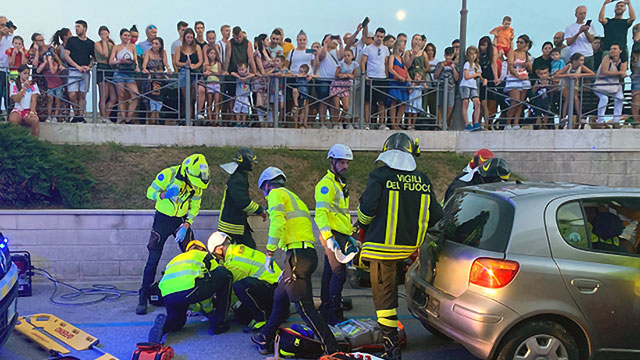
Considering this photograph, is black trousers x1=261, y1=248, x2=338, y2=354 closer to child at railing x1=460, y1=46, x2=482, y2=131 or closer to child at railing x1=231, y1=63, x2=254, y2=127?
child at railing x1=231, y1=63, x2=254, y2=127

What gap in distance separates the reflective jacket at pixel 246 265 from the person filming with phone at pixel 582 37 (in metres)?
8.65

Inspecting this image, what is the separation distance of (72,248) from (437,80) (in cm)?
A: 790

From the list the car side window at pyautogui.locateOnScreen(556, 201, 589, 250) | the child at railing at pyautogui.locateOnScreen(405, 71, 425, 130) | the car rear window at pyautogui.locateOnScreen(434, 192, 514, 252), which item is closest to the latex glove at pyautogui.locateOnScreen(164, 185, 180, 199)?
the car rear window at pyautogui.locateOnScreen(434, 192, 514, 252)

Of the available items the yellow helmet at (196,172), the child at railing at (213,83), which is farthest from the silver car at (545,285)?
the child at railing at (213,83)

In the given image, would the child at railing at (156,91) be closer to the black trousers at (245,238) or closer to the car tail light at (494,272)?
the black trousers at (245,238)

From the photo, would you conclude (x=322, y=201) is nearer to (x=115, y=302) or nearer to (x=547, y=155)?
(x=115, y=302)

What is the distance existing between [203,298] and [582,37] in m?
9.61

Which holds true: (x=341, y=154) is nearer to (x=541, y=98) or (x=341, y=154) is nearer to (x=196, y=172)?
(x=196, y=172)

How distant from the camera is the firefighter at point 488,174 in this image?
545 cm

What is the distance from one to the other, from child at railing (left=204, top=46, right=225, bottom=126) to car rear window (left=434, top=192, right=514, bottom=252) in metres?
6.47

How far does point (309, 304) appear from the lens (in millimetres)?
4020

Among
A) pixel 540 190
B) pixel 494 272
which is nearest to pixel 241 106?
pixel 540 190

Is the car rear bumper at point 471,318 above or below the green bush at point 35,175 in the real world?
below

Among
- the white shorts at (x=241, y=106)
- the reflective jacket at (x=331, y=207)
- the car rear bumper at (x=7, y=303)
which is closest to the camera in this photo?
the car rear bumper at (x=7, y=303)
